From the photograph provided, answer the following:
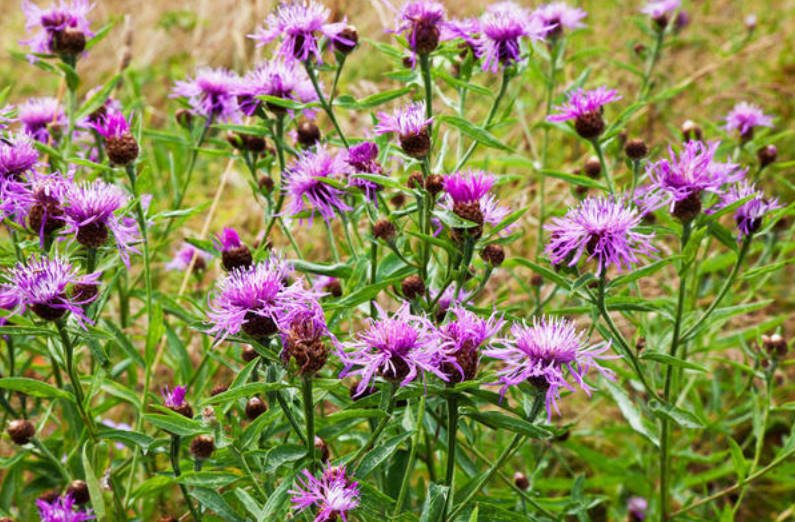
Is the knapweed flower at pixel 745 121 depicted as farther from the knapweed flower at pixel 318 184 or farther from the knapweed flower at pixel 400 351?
the knapweed flower at pixel 400 351

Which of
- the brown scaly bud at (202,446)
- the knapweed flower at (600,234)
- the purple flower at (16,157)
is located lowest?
the brown scaly bud at (202,446)

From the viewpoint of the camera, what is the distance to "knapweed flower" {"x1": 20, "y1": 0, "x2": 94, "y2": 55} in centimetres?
188

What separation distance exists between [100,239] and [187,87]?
28.3 inches

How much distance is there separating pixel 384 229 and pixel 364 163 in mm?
124

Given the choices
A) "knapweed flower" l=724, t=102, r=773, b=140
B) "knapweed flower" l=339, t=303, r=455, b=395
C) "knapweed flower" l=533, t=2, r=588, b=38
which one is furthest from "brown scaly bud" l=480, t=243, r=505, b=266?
"knapweed flower" l=724, t=102, r=773, b=140

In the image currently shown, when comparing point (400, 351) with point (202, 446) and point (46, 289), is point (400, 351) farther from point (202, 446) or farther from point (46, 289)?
point (46, 289)

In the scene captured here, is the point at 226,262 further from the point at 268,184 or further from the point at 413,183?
the point at 268,184

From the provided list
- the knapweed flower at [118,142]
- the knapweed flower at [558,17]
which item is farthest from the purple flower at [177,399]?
the knapweed flower at [558,17]

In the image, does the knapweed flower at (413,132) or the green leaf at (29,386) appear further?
the knapweed flower at (413,132)

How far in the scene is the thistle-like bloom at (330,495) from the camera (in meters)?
1.11

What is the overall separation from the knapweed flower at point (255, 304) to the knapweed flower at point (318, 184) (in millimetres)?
376

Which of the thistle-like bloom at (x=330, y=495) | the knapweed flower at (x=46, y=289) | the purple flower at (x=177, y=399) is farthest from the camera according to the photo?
the purple flower at (x=177, y=399)

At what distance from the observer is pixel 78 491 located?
4.80 ft

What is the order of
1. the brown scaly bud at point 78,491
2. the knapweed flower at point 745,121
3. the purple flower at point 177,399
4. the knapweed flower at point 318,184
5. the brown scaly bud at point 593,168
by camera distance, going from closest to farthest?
the purple flower at point 177,399, the brown scaly bud at point 78,491, the knapweed flower at point 318,184, the brown scaly bud at point 593,168, the knapweed flower at point 745,121
